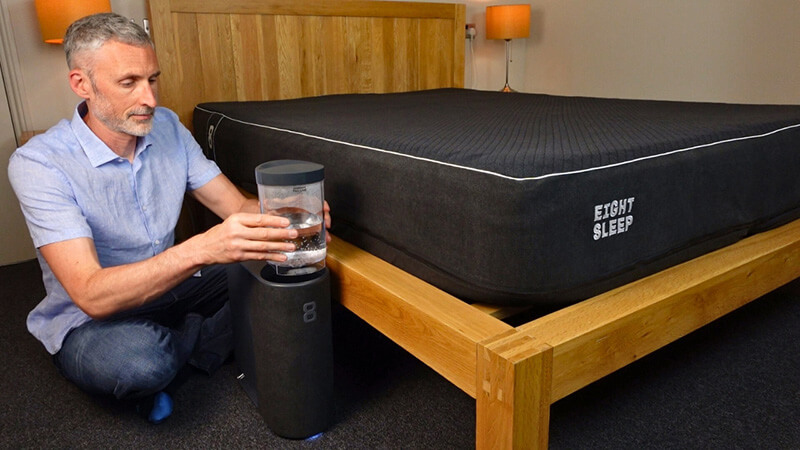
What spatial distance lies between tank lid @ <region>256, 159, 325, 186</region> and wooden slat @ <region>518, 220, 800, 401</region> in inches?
18.0

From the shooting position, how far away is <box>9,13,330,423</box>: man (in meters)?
1.08

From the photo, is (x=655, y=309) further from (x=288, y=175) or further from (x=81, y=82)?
(x=81, y=82)

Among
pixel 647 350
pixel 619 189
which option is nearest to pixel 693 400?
pixel 647 350

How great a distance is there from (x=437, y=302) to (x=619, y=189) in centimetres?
36

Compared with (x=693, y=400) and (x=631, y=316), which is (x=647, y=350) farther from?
(x=693, y=400)

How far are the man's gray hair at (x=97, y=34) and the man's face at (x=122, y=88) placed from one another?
0.01 metres

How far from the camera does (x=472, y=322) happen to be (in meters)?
0.91

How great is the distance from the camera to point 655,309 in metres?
0.99

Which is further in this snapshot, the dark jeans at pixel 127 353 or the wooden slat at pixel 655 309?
the dark jeans at pixel 127 353

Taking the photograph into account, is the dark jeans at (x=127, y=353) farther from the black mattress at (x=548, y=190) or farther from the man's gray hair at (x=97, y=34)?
the man's gray hair at (x=97, y=34)

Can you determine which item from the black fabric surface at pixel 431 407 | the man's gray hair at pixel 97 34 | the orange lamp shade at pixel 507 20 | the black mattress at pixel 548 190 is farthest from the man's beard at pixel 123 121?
the orange lamp shade at pixel 507 20

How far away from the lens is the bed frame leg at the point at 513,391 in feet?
2.63

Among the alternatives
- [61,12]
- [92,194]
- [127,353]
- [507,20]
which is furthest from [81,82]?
[507,20]

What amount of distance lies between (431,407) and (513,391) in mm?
523
